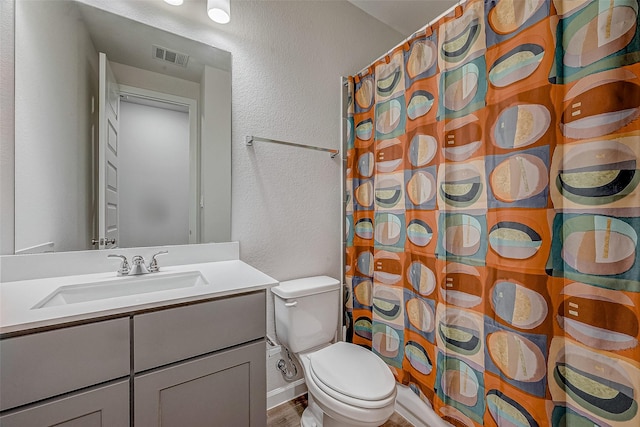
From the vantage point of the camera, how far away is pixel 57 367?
720 mm

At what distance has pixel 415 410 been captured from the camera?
1464 millimetres

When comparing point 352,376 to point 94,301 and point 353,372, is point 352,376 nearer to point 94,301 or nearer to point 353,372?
point 353,372

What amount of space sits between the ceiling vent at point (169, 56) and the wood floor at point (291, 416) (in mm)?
1946

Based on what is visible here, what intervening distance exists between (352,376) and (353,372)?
30 mm

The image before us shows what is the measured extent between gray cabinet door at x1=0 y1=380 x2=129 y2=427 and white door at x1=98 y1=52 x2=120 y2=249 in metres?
0.64

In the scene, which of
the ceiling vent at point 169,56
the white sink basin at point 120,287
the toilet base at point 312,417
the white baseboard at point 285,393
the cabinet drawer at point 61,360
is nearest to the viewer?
the cabinet drawer at point 61,360

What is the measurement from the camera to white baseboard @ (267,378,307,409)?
159 cm

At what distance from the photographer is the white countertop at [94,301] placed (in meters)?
0.70

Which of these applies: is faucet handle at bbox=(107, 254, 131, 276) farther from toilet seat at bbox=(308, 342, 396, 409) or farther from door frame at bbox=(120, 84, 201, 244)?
toilet seat at bbox=(308, 342, 396, 409)

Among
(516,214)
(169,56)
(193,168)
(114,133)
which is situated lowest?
(516,214)

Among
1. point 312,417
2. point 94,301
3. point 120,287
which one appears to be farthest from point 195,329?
point 312,417

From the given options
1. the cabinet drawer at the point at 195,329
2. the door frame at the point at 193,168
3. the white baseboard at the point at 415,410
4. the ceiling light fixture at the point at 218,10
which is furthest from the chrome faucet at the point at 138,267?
the white baseboard at the point at 415,410

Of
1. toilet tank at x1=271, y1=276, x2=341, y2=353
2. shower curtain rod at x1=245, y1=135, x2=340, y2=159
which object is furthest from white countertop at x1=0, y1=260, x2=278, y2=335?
shower curtain rod at x1=245, y1=135, x2=340, y2=159

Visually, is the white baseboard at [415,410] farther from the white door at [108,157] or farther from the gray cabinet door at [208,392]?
the white door at [108,157]
